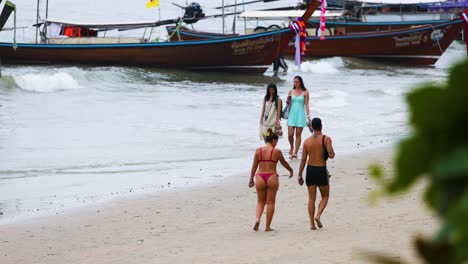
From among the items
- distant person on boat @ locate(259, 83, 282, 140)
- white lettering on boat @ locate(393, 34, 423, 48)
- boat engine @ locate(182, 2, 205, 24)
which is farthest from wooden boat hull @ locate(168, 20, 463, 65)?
distant person on boat @ locate(259, 83, 282, 140)

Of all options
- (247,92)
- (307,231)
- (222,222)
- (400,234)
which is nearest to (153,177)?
(222,222)

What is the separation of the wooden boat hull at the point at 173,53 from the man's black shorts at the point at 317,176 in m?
26.5

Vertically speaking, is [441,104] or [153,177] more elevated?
[441,104]

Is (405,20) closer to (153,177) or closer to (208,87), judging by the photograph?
(208,87)

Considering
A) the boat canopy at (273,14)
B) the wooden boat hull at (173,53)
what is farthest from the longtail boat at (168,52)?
the boat canopy at (273,14)

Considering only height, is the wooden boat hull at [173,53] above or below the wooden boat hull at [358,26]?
below

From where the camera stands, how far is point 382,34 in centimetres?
4316

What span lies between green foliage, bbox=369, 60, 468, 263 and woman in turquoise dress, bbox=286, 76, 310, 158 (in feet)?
43.9

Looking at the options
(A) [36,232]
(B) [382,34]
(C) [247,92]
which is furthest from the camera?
(B) [382,34]

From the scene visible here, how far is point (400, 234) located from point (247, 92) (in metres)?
21.9

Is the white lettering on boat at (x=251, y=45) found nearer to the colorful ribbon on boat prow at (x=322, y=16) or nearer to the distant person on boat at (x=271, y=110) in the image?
the colorful ribbon on boat prow at (x=322, y=16)

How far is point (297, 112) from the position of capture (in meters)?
14.8

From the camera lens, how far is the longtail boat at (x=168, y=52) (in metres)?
35.8

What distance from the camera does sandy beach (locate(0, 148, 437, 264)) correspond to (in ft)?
26.9
